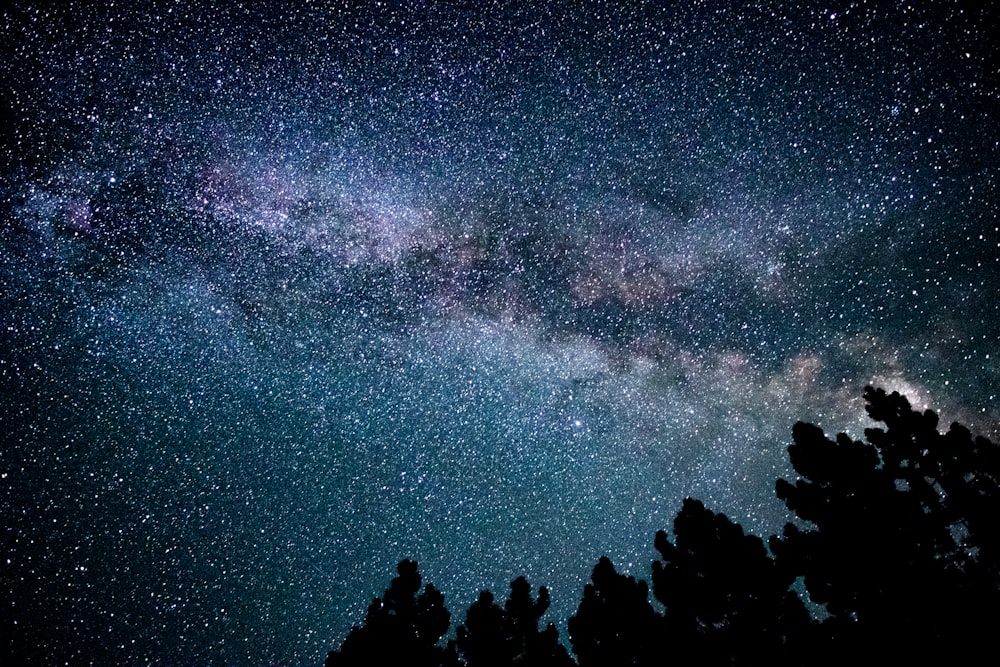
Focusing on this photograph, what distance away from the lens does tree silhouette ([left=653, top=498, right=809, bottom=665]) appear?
5.50 meters

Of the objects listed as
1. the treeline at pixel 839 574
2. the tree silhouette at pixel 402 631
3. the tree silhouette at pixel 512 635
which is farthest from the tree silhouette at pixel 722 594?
the tree silhouette at pixel 402 631

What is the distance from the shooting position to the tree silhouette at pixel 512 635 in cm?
750

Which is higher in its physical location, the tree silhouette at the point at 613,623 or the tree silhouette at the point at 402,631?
the tree silhouette at the point at 402,631

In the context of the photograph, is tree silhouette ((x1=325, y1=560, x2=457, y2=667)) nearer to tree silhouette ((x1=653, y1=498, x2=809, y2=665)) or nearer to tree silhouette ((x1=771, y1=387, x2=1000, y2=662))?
tree silhouette ((x1=653, y1=498, x2=809, y2=665))

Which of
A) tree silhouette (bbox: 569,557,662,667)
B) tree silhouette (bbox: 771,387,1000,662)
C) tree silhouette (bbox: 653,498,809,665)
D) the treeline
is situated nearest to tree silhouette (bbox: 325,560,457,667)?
the treeline

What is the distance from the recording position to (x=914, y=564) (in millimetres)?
5152

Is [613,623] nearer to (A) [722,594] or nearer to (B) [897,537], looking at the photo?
(A) [722,594]

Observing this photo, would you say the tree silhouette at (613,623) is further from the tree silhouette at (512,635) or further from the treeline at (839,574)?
the tree silhouette at (512,635)

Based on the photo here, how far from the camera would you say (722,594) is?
6.09 m

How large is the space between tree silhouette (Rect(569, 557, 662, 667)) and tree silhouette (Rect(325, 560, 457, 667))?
8.69ft

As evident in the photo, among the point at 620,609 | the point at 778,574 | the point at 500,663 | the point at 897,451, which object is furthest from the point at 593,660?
the point at 897,451

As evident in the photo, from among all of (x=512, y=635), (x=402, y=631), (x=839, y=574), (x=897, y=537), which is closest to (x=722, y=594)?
(x=839, y=574)

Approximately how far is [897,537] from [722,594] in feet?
7.38

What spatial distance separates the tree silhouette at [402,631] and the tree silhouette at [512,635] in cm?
50
